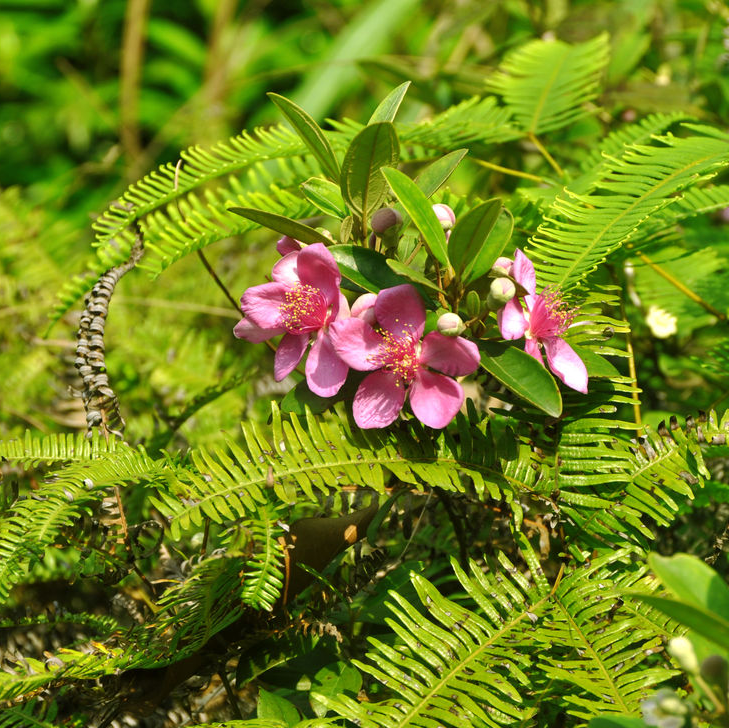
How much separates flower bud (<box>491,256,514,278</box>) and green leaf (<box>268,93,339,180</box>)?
23cm

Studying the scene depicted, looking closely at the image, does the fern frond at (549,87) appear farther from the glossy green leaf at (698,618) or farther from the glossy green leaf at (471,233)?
the glossy green leaf at (698,618)

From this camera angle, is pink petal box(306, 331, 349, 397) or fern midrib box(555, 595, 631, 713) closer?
fern midrib box(555, 595, 631, 713)

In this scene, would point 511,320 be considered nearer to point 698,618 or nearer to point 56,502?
point 698,618

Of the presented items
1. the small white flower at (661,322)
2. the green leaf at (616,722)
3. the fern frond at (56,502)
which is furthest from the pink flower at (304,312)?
the small white flower at (661,322)

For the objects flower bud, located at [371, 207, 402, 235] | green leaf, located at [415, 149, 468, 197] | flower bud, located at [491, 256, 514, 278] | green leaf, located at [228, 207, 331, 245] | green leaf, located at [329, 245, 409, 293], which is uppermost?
green leaf, located at [415, 149, 468, 197]

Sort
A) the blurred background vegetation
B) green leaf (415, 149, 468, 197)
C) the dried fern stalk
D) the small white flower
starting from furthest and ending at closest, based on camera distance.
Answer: the blurred background vegetation < the small white flower < the dried fern stalk < green leaf (415, 149, 468, 197)

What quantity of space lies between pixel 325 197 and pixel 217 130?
2.41 m

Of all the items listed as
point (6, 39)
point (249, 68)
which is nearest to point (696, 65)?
point (249, 68)

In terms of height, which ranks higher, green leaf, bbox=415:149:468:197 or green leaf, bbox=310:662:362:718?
green leaf, bbox=415:149:468:197

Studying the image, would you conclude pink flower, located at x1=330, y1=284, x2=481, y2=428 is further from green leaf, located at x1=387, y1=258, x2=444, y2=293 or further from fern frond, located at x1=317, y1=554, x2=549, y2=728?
fern frond, located at x1=317, y1=554, x2=549, y2=728

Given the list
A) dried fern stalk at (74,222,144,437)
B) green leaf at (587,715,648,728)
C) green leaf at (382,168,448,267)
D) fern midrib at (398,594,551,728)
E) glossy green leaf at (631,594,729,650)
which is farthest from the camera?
dried fern stalk at (74,222,144,437)

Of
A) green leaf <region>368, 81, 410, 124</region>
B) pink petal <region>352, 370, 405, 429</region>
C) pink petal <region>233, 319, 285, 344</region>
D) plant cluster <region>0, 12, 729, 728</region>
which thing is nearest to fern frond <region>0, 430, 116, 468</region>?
plant cluster <region>0, 12, 729, 728</region>

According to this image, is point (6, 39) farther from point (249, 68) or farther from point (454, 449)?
point (454, 449)

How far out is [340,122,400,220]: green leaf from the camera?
91 cm
